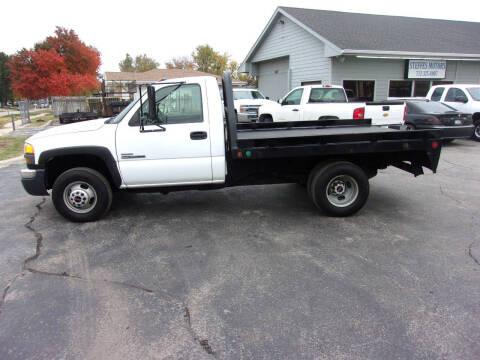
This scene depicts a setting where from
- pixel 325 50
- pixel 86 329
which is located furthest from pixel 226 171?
pixel 325 50

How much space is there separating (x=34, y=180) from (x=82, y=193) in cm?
63

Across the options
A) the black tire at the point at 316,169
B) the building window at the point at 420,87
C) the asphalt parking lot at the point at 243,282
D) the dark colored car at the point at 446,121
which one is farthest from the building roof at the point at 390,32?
the asphalt parking lot at the point at 243,282

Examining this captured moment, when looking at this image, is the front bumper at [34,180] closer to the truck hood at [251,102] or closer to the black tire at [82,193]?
the black tire at [82,193]

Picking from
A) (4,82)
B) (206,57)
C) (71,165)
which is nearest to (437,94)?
(71,165)

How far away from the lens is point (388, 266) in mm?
3838

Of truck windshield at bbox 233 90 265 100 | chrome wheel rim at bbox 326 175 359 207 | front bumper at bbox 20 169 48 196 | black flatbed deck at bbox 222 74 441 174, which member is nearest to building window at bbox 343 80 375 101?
truck windshield at bbox 233 90 265 100

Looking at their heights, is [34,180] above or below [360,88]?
below

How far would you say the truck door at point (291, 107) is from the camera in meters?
11.3

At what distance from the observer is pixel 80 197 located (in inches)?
199

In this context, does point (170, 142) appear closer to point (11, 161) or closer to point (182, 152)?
point (182, 152)

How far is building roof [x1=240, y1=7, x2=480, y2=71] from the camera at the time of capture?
51.0ft

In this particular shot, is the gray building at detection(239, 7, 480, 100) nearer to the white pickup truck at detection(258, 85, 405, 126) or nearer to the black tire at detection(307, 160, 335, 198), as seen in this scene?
the white pickup truck at detection(258, 85, 405, 126)

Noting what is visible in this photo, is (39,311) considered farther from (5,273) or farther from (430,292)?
(430,292)

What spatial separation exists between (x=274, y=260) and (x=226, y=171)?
1625 mm
